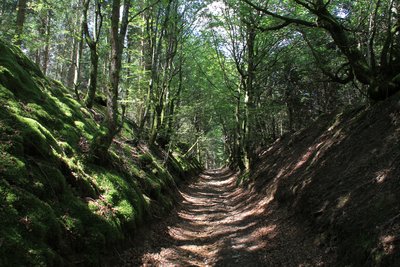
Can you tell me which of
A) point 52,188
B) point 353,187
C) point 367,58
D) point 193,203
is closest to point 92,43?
point 52,188

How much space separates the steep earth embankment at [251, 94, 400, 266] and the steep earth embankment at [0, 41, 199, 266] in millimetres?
4631

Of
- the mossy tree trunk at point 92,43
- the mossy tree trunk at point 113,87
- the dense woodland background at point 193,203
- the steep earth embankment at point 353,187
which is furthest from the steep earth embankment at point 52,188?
the steep earth embankment at point 353,187

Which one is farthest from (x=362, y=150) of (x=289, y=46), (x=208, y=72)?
(x=208, y=72)

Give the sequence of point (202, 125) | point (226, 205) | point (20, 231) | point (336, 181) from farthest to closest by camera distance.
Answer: point (202, 125) → point (226, 205) → point (336, 181) → point (20, 231)

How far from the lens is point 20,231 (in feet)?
15.3

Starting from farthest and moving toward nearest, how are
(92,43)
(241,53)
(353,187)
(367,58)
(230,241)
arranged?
(241,53)
(92,43)
(367,58)
(230,241)
(353,187)

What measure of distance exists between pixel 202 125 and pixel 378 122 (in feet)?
124

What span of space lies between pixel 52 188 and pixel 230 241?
18.0 feet

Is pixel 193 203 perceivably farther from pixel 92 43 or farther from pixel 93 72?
pixel 92 43

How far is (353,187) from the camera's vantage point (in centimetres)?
765

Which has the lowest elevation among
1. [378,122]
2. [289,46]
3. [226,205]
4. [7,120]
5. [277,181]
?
[226,205]

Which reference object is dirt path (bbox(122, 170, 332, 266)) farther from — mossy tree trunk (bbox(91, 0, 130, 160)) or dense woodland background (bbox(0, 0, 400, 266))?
mossy tree trunk (bbox(91, 0, 130, 160))

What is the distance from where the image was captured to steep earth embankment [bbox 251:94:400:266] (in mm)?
5637

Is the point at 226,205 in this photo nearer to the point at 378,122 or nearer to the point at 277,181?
the point at 277,181
